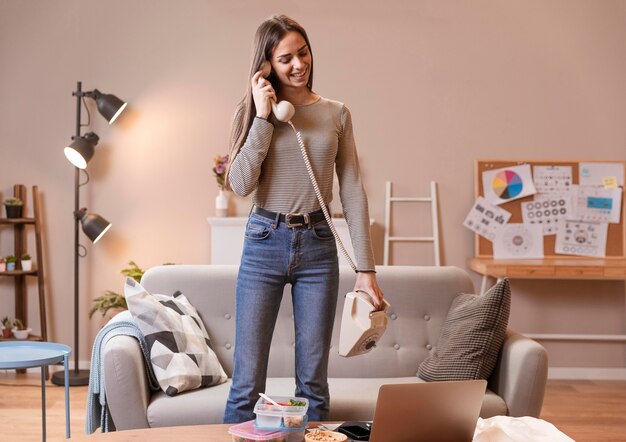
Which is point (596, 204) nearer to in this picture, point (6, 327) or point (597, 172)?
point (597, 172)

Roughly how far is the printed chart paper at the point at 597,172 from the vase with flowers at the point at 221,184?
87.5 inches

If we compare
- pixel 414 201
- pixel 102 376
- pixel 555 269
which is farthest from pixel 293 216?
pixel 414 201

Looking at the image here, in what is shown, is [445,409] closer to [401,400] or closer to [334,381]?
[401,400]

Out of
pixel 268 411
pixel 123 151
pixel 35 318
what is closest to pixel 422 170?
pixel 123 151

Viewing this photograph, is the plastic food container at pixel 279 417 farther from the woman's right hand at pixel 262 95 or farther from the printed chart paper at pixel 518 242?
the printed chart paper at pixel 518 242

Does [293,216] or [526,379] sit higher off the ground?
[293,216]

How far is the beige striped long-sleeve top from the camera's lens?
2176mm

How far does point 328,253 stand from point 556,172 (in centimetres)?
313

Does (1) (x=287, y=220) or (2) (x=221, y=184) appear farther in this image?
(2) (x=221, y=184)

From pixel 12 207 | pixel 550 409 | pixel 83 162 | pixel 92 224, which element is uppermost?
pixel 83 162

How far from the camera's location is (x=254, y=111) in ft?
7.48

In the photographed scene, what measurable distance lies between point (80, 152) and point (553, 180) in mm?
2903

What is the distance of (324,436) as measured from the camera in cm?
166

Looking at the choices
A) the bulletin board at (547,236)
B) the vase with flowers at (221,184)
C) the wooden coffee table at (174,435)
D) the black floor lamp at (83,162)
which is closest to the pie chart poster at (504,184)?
the bulletin board at (547,236)
